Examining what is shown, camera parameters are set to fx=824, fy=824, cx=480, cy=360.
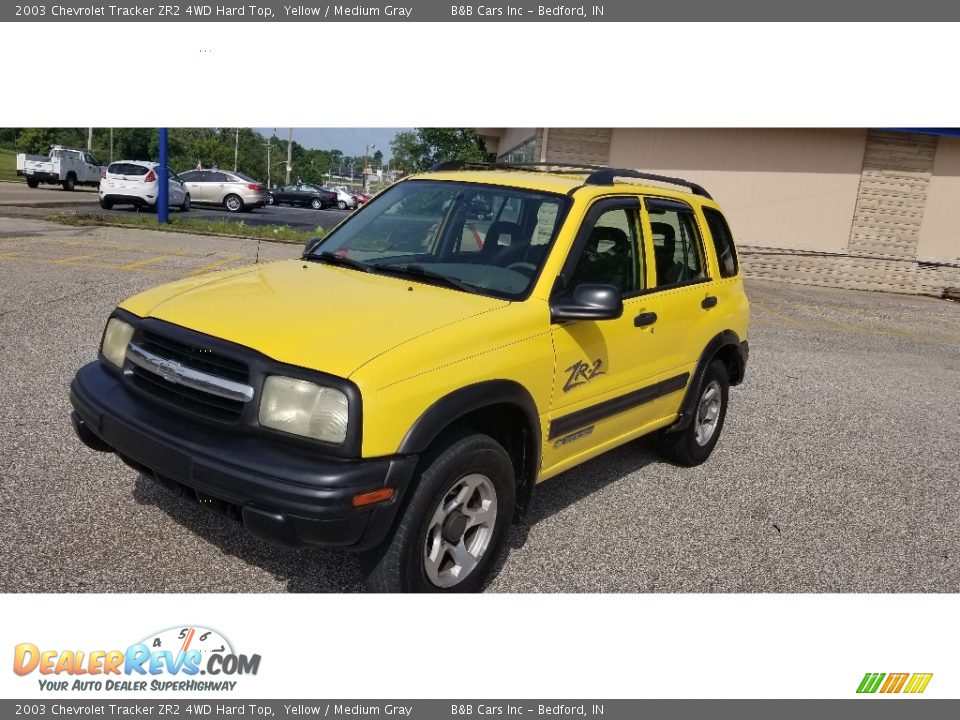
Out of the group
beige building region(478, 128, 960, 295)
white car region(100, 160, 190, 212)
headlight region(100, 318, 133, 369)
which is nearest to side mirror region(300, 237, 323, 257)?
headlight region(100, 318, 133, 369)

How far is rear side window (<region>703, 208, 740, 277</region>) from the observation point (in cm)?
562

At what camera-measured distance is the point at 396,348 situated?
10.4 ft

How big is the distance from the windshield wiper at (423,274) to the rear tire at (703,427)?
209cm

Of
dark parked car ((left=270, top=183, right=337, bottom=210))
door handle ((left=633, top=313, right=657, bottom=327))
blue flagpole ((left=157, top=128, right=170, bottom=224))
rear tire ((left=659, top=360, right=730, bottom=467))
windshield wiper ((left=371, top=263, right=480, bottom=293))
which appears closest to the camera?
windshield wiper ((left=371, top=263, right=480, bottom=293))

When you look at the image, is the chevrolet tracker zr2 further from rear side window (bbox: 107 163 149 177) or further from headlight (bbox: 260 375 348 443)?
rear side window (bbox: 107 163 149 177)

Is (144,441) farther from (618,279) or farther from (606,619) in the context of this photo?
(618,279)

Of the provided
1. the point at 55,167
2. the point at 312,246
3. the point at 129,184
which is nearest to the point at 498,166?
the point at 312,246

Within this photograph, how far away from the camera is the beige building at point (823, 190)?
59.3 feet

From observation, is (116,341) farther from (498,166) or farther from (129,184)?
(129,184)

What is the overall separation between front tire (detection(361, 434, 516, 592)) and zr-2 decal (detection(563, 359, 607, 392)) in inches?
22.7

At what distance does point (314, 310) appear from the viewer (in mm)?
3502

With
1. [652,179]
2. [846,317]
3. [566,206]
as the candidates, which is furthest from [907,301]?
[566,206]

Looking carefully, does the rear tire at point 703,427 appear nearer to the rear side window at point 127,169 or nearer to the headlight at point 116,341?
the headlight at point 116,341

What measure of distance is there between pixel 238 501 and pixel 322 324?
78 centimetres
